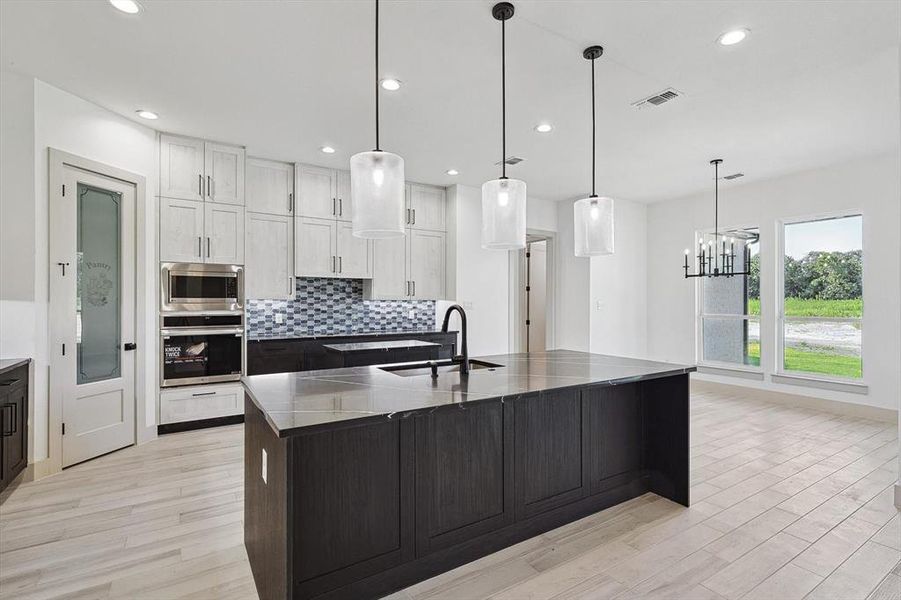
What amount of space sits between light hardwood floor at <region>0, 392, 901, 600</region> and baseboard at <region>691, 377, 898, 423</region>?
165cm

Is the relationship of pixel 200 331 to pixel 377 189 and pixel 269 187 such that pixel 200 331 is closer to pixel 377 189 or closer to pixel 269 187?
pixel 269 187

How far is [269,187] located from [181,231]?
1046mm

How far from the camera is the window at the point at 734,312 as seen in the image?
20.1 feet

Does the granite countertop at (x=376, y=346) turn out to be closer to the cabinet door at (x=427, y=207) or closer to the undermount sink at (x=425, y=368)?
the cabinet door at (x=427, y=207)

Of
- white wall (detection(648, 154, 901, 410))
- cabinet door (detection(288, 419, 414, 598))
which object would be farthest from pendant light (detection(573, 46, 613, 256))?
white wall (detection(648, 154, 901, 410))

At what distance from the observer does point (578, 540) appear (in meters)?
2.46

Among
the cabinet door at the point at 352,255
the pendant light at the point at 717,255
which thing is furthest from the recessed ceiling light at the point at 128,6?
the pendant light at the point at 717,255

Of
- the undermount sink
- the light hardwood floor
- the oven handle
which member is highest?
the oven handle

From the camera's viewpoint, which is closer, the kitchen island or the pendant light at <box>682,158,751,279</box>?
the kitchen island

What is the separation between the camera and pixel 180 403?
172 inches

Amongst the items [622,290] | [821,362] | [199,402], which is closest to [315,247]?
[199,402]

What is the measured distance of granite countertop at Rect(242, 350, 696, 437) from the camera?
5.49 ft

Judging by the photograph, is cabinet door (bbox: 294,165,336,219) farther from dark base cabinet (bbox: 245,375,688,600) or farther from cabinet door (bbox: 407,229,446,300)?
dark base cabinet (bbox: 245,375,688,600)

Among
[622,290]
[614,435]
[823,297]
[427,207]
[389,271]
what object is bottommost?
[614,435]
